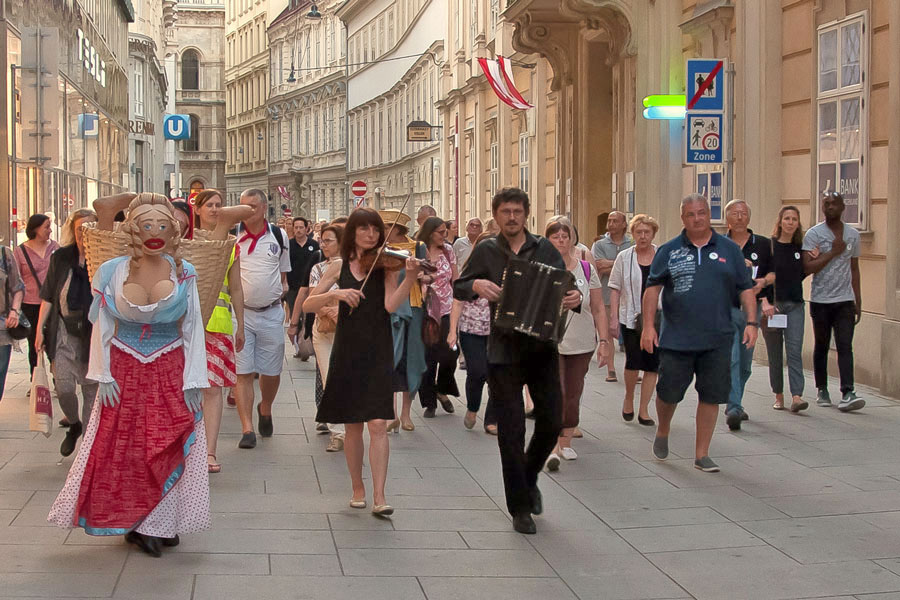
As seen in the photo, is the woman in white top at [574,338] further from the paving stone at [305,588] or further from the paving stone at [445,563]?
the paving stone at [305,588]

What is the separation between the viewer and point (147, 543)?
6.58 meters

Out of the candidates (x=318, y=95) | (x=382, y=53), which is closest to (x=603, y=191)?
(x=382, y=53)

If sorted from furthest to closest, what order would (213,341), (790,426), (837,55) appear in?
(837,55)
(790,426)
(213,341)

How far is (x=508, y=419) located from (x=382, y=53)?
2136 inches

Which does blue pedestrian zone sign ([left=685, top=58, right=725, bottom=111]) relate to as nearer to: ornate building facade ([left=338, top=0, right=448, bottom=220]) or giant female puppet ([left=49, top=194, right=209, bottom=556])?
giant female puppet ([left=49, top=194, right=209, bottom=556])

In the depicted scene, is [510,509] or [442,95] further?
[442,95]

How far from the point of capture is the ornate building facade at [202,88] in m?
112

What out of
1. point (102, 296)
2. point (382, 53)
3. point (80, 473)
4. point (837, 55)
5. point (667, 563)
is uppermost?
point (382, 53)

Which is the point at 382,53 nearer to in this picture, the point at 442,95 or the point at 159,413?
the point at 442,95

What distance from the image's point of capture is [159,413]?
21.9ft

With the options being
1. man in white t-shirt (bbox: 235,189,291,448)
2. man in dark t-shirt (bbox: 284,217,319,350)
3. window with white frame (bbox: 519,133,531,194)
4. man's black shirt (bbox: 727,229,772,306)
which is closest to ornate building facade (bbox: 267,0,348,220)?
window with white frame (bbox: 519,133,531,194)

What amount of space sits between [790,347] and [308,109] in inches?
2825

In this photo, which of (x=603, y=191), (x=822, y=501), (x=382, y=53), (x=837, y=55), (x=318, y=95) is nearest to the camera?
(x=822, y=501)

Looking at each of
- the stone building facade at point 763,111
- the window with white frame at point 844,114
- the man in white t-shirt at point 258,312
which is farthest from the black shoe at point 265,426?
the window with white frame at point 844,114
